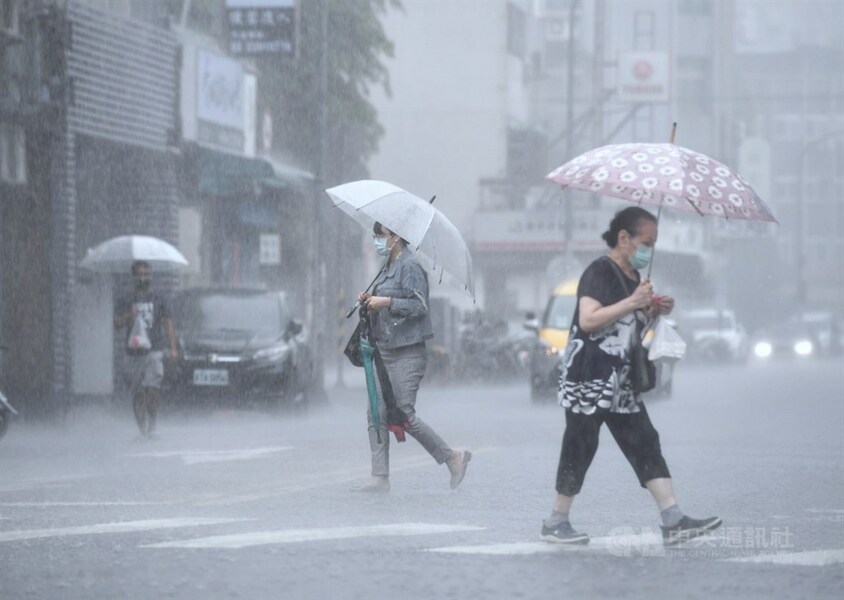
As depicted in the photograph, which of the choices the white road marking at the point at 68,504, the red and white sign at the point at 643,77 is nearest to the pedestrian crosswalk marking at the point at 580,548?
the white road marking at the point at 68,504

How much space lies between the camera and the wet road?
7.74 m

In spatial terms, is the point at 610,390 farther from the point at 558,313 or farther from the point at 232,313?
the point at 558,313

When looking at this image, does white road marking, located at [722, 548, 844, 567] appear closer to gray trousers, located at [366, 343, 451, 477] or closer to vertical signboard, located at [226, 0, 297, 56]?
gray trousers, located at [366, 343, 451, 477]

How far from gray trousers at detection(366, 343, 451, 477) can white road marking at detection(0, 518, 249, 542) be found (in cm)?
181

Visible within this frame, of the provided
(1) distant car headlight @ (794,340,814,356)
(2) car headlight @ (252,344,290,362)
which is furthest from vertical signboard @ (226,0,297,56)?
(1) distant car headlight @ (794,340,814,356)

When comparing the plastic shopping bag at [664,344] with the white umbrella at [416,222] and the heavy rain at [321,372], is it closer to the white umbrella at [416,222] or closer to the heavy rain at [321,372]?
the heavy rain at [321,372]

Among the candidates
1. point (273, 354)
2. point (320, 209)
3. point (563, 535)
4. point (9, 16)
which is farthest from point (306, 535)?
point (320, 209)

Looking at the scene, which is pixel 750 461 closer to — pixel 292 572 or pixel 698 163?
pixel 698 163

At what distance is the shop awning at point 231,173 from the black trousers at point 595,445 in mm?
19540

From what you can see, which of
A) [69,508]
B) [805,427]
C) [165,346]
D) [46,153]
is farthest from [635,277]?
[46,153]

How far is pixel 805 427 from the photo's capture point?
20.5m

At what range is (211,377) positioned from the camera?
862 inches

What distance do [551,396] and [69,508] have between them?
16436mm

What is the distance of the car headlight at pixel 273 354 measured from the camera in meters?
22.2
